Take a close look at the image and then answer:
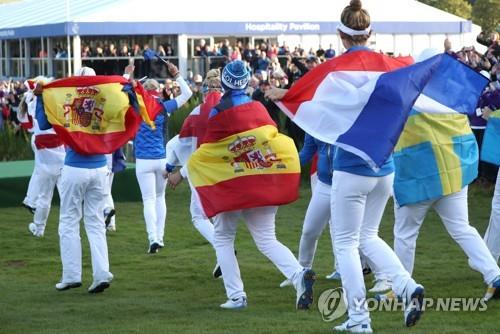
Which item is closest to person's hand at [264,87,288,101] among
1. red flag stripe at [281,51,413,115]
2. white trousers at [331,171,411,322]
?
red flag stripe at [281,51,413,115]

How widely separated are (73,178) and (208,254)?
2.82 meters

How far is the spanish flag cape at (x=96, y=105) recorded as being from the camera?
10.3 m

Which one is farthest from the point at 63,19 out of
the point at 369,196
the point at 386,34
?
the point at 369,196

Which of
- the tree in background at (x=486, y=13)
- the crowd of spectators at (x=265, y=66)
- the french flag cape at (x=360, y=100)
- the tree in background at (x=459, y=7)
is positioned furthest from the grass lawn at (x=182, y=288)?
the tree in background at (x=459, y=7)

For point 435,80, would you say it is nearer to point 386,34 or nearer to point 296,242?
point 296,242

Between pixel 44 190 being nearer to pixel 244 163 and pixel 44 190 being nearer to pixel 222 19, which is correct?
pixel 244 163

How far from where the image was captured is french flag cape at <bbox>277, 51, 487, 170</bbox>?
24.8 feet

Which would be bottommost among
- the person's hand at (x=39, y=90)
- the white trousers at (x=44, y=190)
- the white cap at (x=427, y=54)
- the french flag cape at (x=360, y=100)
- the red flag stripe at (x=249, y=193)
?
the white trousers at (x=44, y=190)

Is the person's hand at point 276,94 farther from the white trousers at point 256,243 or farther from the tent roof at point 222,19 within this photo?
the tent roof at point 222,19

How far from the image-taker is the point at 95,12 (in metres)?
42.4

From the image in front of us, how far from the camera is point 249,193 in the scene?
8.91 metres

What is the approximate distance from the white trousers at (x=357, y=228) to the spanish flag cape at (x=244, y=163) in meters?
1.32

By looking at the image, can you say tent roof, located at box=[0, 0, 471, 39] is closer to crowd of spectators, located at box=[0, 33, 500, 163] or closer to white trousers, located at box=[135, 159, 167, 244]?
crowd of spectators, located at box=[0, 33, 500, 163]
